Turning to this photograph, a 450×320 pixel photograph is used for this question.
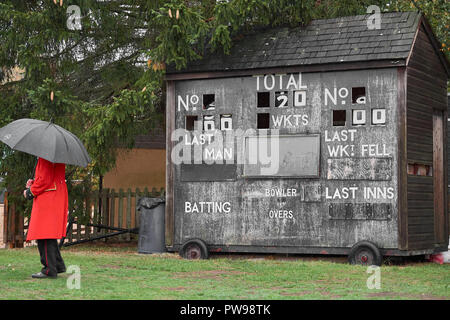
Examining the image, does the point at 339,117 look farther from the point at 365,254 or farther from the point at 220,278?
the point at 220,278

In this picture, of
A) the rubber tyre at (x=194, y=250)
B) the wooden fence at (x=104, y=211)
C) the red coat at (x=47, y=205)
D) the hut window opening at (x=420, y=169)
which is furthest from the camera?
the wooden fence at (x=104, y=211)

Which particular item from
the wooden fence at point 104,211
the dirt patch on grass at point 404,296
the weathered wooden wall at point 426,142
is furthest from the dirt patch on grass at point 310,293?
the wooden fence at point 104,211

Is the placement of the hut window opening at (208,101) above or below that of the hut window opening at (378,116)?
above

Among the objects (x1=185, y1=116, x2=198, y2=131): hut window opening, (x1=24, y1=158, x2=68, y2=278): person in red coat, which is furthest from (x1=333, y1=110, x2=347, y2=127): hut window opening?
(x1=24, y1=158, x2=68, y2=278): person in red coat

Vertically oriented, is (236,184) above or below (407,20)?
below

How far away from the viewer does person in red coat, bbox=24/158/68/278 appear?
34.4ft

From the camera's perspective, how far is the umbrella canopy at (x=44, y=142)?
10305 millimetres

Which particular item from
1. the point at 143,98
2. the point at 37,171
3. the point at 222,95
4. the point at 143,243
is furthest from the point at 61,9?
the point at 37,171

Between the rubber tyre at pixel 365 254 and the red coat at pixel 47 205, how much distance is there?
548cm

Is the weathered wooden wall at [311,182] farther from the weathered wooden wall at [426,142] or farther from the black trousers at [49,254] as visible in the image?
the black trousers at [49,254]

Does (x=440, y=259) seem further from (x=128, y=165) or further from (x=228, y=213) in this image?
(x=128, y=165)

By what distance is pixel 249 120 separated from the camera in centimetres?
1526

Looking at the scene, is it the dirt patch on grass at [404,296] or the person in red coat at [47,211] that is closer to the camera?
the dirt patch on grass at [404,296]
